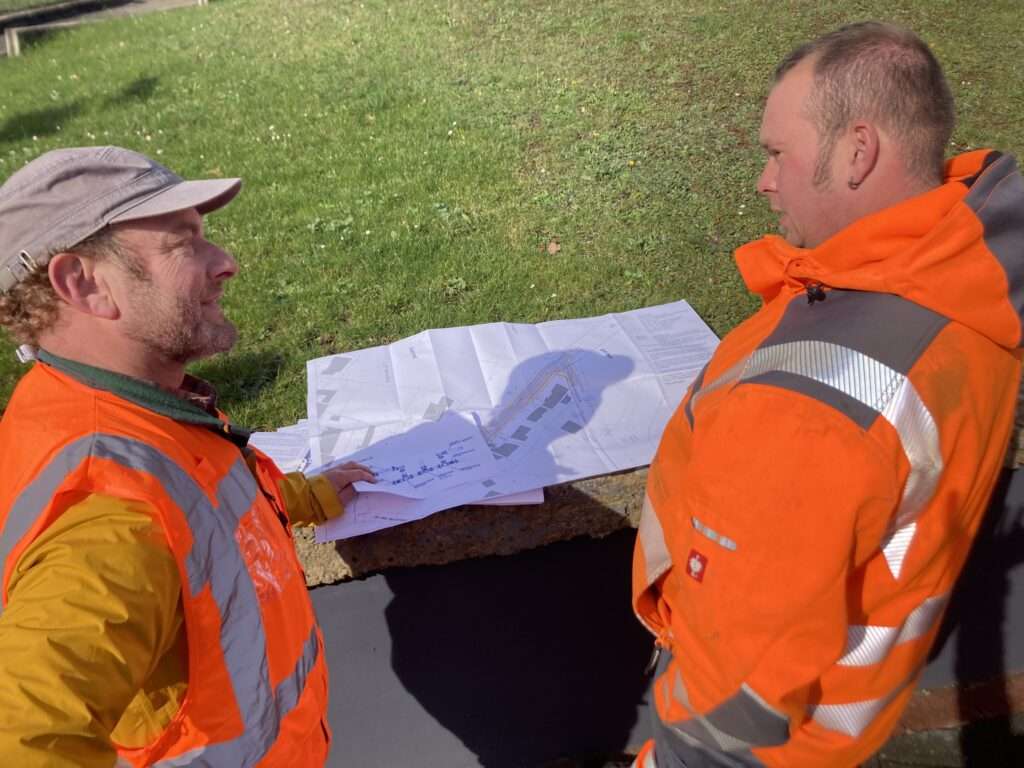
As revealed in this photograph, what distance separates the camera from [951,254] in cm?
123

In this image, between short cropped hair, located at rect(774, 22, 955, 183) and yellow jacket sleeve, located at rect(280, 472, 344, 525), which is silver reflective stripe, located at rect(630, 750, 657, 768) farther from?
short cropped hair, located at rect(774, 22, 955, 183)

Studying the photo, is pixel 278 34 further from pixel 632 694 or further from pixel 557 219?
pixel 632 694

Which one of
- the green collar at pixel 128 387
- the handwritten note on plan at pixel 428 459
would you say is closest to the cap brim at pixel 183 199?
the green collar at pixel 128 387

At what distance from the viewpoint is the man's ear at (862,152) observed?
133cm

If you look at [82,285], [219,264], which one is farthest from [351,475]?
[82,285]

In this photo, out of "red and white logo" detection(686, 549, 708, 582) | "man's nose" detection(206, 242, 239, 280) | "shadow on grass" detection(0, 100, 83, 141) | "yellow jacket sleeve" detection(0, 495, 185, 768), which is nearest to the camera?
"yellow jacket sleeve" detection(0, 495, 185, 768)

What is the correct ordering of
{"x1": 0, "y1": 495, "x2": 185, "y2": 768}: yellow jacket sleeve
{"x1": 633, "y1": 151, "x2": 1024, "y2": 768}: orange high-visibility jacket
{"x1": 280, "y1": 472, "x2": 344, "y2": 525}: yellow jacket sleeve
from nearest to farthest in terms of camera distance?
{"x1": 0, "y1": 495, "x2": 185, "y2": 768}: yellow jacket sleeve, {"x1": 633, "y1": 151, "x2": 1024, "y2": 768}: orange high-visibility jacket, {"x1": 280, "y1": 472, "x2": 344, "y2": 525}: yellow jacket sleeve

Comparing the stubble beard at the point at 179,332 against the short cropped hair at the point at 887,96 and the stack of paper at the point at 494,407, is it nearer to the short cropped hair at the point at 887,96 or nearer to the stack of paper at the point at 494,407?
the stack of paper at the point at 494,407

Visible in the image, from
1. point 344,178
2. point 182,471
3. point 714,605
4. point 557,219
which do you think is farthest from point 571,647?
point 344,178

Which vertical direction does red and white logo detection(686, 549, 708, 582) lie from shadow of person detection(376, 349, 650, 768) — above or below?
above

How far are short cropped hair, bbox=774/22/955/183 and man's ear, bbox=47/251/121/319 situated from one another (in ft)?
4.22

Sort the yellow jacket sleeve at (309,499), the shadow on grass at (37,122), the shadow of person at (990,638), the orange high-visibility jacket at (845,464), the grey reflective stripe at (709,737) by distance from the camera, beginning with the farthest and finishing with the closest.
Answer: the shadow on grass at (37,122)
the shadow of person at (990,638)
the yellow jacket sleeve at (309,499)
the grey reflective stripe at (709,737)
the orange high-visibility jacket at (845,464)

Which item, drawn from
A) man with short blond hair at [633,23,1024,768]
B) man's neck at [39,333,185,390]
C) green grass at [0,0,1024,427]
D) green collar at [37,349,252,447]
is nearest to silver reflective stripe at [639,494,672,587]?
man with short blond hair at [633,23,1024,768]

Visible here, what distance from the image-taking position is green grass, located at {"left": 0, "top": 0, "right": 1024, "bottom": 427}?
3410 millimetres
